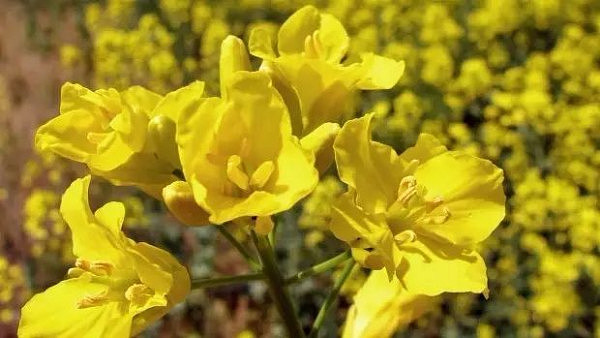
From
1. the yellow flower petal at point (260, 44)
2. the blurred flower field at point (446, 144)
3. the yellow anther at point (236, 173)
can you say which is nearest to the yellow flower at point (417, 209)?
the yellow anther at point (236, 173)

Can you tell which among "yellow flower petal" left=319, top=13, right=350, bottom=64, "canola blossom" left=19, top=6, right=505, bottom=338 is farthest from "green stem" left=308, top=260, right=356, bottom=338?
"yellow flower petal" left=319, top=13, right=350, bottom=64

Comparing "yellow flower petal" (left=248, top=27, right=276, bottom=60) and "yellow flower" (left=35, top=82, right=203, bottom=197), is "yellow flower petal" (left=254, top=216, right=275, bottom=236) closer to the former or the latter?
"yellow flower" (left=35, top=82, right=203, bottom=197)

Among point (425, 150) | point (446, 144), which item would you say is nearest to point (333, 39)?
point (425, 150)

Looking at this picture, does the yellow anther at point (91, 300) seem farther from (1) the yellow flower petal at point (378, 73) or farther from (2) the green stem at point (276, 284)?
(1) the yellow flower petal at point (378, 73)

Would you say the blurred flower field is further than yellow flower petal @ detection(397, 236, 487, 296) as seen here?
Yes

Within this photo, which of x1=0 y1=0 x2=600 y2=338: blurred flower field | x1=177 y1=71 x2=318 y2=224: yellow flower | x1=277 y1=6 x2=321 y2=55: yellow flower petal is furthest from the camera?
x1=0 y1=0 x2=600 y2=338: blurred flower field
